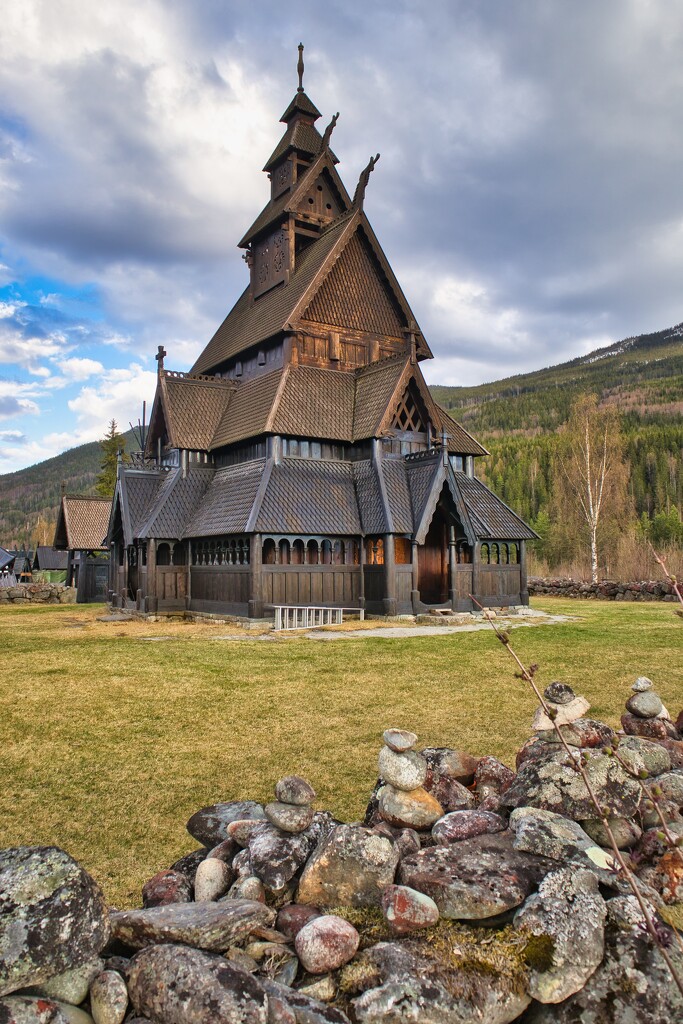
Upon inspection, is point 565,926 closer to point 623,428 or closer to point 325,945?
point 325,945

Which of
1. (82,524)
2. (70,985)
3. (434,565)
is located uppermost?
(82,524)

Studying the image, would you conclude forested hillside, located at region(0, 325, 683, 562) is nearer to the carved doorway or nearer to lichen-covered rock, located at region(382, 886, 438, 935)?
the carved doorway

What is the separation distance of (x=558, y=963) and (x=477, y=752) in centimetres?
456

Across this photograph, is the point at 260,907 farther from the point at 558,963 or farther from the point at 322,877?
the point at 558,963

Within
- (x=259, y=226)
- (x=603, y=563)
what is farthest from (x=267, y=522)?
(x=603, y=563)

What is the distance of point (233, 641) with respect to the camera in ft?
61.6

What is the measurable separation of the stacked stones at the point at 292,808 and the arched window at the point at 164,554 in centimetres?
2300

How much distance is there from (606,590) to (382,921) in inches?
1406

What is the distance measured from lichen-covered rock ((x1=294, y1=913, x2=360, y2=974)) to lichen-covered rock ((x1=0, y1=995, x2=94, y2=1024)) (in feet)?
3.59

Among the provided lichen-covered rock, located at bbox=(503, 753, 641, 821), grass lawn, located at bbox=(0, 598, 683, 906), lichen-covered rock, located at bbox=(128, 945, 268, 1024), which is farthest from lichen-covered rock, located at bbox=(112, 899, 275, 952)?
lichen-covered rock, located at bbox=(503, 753, 641, 821)

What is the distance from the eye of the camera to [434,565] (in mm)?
27656

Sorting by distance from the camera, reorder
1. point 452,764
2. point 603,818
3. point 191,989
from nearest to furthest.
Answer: point 603,818
point 191,989
point 452,764

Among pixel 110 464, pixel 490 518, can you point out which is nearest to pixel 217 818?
pixel 490 518

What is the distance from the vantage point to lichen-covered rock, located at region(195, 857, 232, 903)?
4.66 meters
